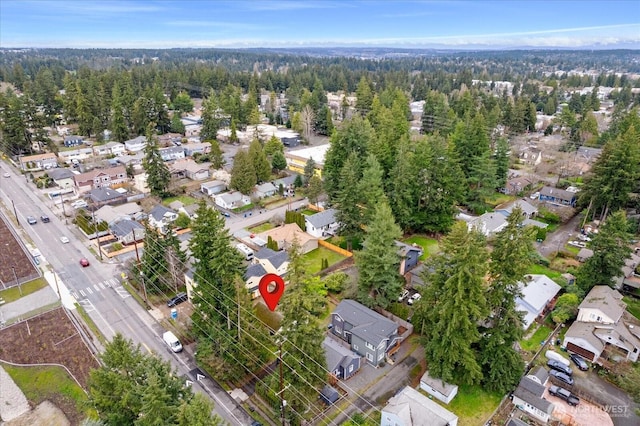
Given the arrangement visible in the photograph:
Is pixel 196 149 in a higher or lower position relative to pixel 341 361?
higher

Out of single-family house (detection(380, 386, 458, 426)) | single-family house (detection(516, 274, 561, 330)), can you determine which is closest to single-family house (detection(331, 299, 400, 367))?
single-family house (detection(380, 386, 458, 426))

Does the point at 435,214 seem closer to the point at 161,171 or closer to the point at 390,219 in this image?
the point at 390,219

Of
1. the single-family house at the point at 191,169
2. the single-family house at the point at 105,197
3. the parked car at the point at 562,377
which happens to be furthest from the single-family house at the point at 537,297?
the single-family house at the point at 105,197

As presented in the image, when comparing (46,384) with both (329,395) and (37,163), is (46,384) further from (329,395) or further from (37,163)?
(37,163)

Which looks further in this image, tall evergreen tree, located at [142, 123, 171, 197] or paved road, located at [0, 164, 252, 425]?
tall evergreen tree, located at [142, 123, 171, 197]

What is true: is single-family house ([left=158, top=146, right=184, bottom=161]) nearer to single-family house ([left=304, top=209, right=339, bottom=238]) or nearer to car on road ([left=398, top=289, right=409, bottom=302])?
single-family house ([left=304, top=209, right=339, bottom=238])

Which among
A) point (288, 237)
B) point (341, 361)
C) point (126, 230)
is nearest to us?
point (341, 361)

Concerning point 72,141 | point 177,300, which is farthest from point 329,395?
point 72,141
